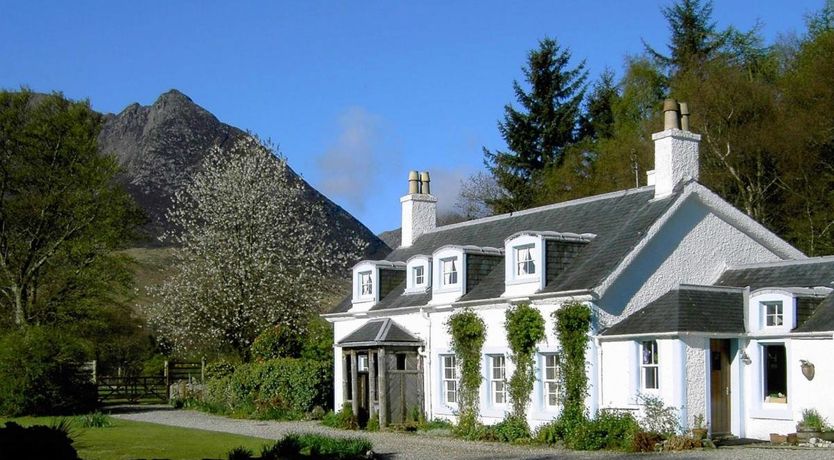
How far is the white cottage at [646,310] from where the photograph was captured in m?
20.7

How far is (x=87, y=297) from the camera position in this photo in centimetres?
4309

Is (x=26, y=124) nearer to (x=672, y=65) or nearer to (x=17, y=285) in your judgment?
(x=17, y=285)

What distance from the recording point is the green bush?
108 feet

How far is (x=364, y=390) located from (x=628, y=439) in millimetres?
9911

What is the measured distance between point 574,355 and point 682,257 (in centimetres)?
366

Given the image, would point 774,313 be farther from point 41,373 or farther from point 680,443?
point 41,373

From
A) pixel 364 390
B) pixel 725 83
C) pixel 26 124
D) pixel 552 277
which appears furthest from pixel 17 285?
pixel 725 83

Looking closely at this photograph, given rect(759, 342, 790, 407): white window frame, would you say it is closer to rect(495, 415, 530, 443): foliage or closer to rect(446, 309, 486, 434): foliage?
rect(495, 415, 530, 443): foliage

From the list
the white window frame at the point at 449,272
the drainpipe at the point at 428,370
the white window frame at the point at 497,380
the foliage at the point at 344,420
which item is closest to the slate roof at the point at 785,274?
the white window frame at the point at 497,380

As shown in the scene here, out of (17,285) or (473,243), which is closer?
(473,243)

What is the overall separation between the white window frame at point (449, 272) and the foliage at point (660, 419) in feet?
23.9

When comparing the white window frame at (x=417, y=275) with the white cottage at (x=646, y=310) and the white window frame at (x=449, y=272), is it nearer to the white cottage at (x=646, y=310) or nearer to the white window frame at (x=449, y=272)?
the white cottage at (x=646, y=310)

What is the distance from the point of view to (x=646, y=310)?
21891 mm

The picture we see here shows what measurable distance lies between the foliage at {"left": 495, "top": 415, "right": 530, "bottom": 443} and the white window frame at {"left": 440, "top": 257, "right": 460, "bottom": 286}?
4504 millimetres
